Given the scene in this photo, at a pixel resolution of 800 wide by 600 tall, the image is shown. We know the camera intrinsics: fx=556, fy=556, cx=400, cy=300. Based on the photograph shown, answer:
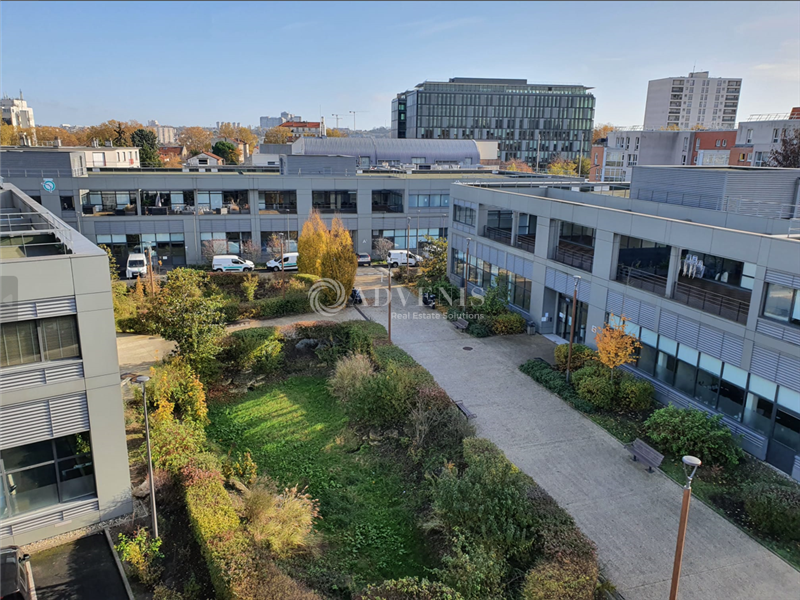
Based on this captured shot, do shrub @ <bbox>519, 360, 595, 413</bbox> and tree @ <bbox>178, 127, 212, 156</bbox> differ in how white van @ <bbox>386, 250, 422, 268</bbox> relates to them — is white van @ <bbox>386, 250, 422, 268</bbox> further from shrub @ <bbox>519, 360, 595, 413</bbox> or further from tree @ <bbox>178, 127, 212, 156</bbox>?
tree @ <bbox>178, 127, 212, 156</bbox>

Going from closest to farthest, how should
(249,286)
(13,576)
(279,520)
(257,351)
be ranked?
(13,576)
(279,520)
(257,351)
(249,286)

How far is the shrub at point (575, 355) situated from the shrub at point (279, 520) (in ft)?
40.8

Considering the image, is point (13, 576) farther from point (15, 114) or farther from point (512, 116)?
point (15, 114)

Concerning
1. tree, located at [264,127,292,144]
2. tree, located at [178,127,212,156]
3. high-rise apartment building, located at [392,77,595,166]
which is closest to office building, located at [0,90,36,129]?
tree, located at [178,127,212,156]

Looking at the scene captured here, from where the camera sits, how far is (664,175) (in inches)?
988

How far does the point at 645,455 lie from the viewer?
1580cm

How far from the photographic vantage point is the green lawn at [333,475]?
1269 cm

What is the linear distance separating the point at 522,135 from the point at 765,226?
4543 inches

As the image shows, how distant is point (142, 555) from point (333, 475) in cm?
582

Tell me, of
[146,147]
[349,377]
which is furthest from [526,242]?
[146,147]

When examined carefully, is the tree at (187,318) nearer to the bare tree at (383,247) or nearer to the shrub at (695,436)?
the shrub at (695,436)

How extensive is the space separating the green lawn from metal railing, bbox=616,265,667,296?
427 inches

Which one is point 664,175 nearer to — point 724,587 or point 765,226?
point 765,226

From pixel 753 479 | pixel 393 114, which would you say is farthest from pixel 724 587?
pixel 393 114
